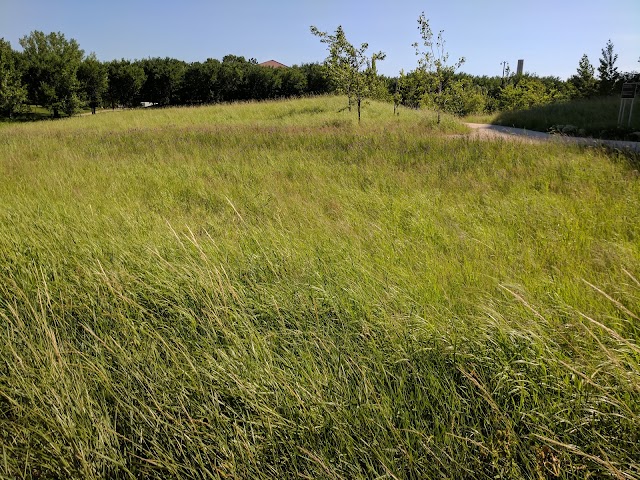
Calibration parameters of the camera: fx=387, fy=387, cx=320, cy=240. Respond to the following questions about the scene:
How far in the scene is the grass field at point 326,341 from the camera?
4.43 feet

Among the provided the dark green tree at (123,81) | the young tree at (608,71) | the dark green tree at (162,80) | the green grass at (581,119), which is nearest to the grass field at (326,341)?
the green grass at (581,119)

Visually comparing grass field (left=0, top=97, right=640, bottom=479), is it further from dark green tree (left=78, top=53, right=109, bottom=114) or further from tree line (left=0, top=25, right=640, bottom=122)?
dark green tree (left=78, top=53, right=109, bottom=114)

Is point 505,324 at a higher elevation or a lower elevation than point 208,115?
lower

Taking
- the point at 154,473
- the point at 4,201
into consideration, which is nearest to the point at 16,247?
the point at 4,201

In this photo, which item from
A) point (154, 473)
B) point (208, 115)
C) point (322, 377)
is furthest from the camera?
point (208, 115)

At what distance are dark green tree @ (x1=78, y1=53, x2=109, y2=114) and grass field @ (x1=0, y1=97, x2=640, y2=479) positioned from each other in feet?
148

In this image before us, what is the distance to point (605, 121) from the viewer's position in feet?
46.8

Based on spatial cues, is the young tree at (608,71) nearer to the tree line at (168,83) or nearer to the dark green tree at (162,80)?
the tree line at (168,83)

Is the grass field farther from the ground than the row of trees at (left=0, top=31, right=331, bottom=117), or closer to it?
closer to it

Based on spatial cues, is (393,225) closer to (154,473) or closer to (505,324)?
(505,324)

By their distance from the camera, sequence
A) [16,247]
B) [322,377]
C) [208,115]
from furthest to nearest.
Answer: [208,115] < [16,247] < [322,377]

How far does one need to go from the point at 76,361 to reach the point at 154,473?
0.71 meters

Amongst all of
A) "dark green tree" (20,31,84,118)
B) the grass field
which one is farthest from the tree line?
the grass field

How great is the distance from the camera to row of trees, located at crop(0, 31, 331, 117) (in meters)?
37.7
